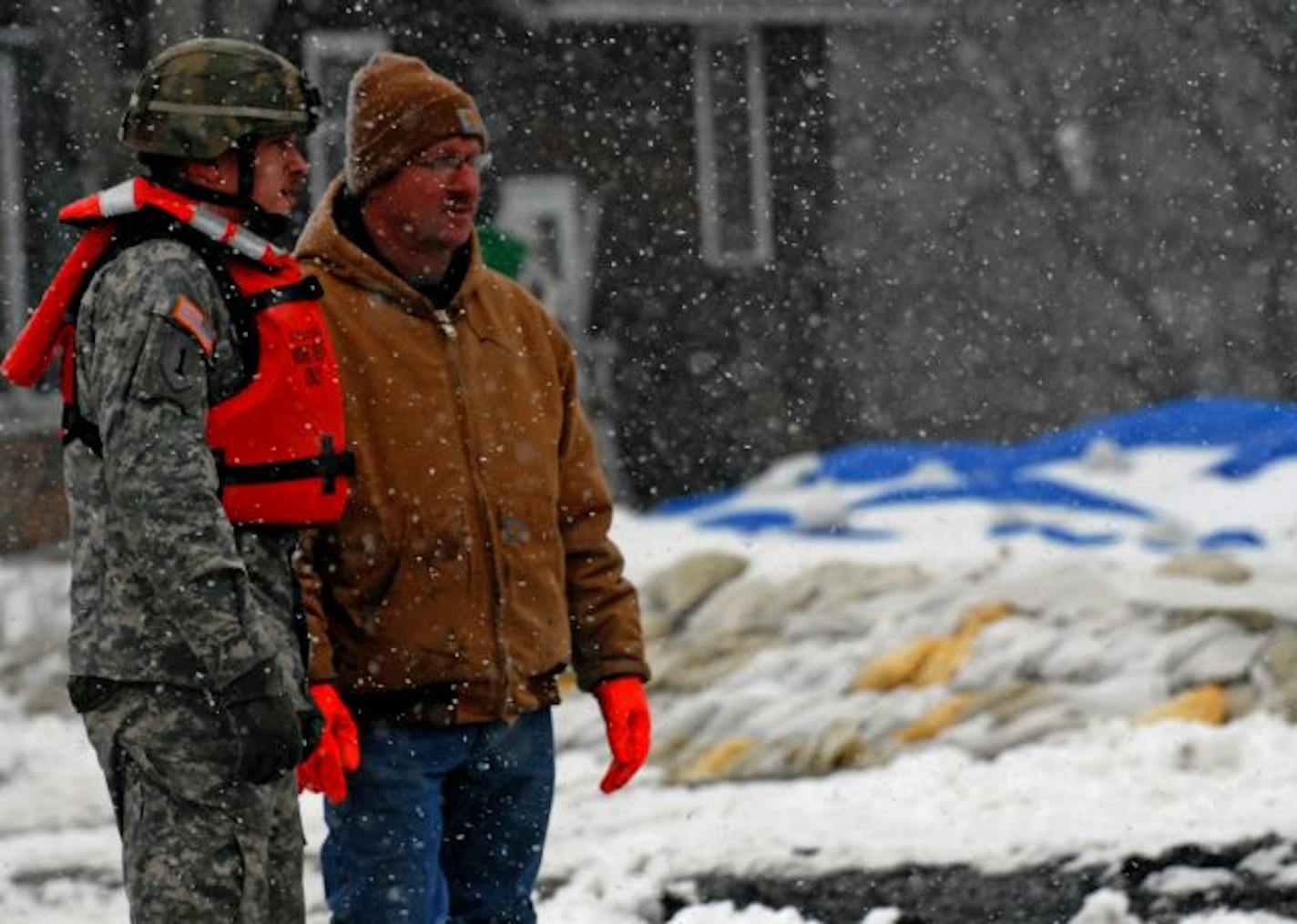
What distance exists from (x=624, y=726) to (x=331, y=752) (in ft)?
2.20

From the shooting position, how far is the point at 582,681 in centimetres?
474

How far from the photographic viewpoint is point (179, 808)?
3867mm

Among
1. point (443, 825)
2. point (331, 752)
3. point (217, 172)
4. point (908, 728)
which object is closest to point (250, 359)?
point (217, 172)

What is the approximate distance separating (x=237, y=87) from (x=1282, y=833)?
149 inches

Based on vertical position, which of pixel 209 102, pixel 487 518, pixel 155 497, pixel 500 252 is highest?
pixel 209 102

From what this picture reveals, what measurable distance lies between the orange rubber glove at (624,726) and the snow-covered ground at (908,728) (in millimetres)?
1789

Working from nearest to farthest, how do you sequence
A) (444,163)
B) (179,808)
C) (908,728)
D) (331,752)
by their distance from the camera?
(179,808) < (331,752) < (444,163) < (908,728)

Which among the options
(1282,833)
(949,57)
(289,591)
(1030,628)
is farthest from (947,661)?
(949,57)

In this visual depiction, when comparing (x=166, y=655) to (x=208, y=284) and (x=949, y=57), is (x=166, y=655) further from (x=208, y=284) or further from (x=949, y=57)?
(x=949, y=57)

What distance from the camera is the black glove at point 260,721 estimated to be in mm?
3756

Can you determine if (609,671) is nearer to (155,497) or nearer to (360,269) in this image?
(360,269)

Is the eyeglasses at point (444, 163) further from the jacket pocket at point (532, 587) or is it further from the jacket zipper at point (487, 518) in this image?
the jacket pocket at point (532, 587)

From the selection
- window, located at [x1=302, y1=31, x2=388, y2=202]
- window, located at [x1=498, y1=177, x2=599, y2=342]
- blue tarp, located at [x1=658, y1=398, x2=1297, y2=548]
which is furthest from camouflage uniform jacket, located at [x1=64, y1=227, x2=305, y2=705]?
window, located at [x1=498, y1=177, x2=599, y2=342]

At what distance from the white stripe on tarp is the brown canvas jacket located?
0.54m
